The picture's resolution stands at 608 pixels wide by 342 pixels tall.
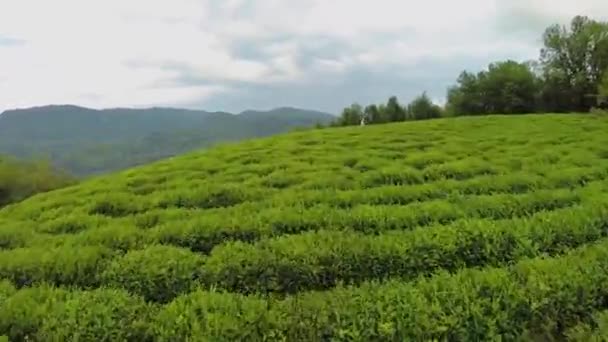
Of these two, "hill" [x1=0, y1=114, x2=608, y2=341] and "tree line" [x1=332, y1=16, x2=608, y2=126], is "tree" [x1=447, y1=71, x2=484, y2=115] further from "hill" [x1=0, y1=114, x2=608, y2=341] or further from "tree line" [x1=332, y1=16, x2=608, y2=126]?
"hill" [x1=0, y1=114, x2=608, y2=341]

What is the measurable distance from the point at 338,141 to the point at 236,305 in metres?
17.7

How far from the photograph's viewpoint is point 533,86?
59.3m

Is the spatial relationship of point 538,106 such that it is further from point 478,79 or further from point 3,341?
point 3,341

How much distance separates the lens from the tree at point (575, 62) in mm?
57812

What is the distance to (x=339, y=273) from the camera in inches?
287

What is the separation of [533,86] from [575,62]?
7913 mm

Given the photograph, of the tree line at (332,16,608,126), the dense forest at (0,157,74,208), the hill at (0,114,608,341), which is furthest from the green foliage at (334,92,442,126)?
the hill at (0,114,608,341)

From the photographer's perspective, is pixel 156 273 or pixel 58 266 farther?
pixel 58 266

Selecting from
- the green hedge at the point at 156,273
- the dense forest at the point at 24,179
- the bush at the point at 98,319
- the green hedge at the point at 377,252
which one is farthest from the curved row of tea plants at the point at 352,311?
the dense forest at the point at 24,179

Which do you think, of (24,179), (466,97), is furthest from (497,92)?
(24,179)

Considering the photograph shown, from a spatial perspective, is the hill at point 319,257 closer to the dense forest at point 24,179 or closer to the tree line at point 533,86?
the dense forest at point 24,179

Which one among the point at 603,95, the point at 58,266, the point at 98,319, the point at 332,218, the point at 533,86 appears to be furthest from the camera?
the point at 533,86

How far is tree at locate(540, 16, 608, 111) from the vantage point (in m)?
57.8

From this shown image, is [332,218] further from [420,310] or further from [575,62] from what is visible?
[575,62]
